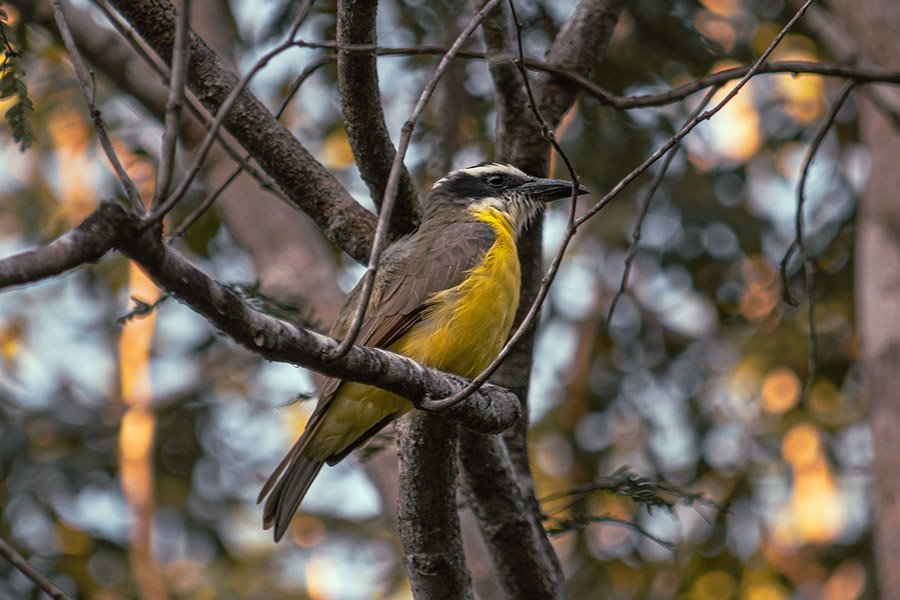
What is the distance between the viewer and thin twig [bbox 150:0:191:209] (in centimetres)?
229

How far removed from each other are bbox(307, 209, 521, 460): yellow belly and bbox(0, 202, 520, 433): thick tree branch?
83cm

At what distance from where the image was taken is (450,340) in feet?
15.0

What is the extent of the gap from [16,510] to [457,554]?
15.3 ft

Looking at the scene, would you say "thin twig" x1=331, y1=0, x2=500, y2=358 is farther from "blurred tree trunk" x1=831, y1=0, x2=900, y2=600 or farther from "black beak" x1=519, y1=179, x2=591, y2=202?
"blurred tree trunk" x1=831, y1=0, x2=900, y2=600

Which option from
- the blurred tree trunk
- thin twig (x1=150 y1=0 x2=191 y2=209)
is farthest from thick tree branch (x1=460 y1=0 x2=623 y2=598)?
the blurred tree trunk

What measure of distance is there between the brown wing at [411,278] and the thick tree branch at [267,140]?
1.10 feet

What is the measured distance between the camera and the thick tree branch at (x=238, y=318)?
7.00 feet

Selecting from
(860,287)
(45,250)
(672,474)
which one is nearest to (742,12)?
(860,287)

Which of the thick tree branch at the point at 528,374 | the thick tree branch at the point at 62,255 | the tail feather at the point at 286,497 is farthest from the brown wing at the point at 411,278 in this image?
the thick tree branch at the point at 62,255

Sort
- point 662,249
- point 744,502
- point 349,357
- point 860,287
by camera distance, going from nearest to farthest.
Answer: point 349,357 → point 860,287 → point 662,249 → point 744,502

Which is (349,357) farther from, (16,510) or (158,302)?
(16,510)

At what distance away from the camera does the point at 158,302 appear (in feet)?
14.8

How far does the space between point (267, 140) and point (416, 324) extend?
1011mm

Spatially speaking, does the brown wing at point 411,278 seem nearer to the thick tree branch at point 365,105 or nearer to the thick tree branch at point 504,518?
the thick tree branch at point 365,105
